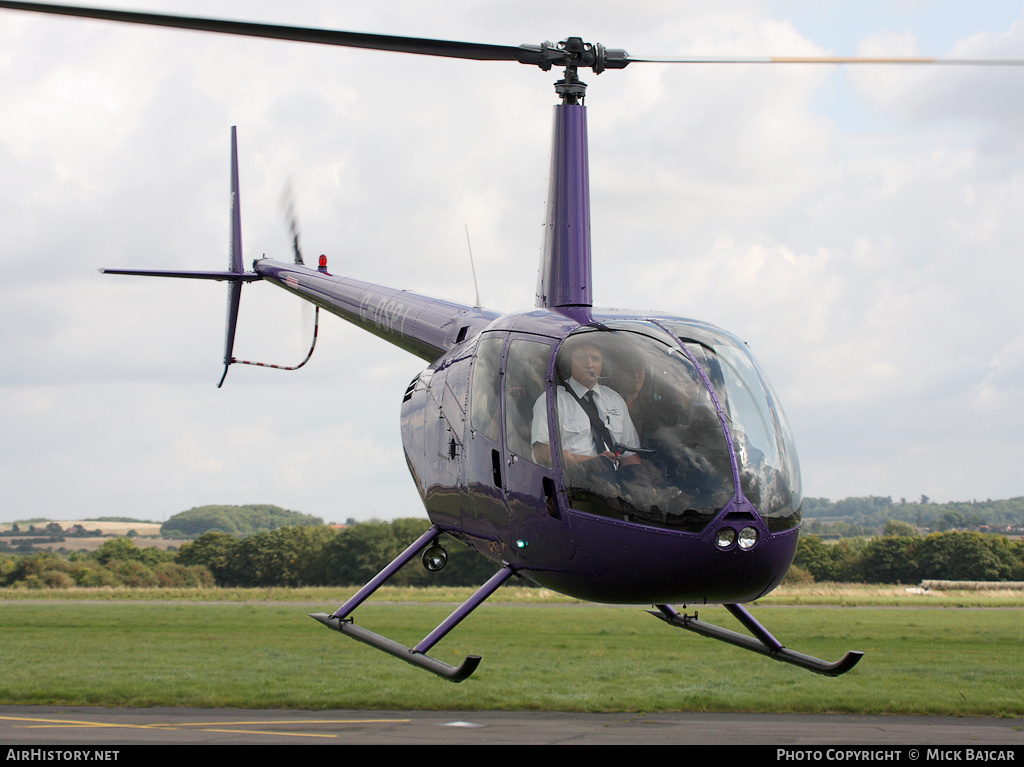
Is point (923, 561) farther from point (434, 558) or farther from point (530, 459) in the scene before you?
point (530, 459)

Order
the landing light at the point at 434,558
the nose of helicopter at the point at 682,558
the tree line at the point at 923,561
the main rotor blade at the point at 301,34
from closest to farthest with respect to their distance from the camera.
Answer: the nose of helicopter at the point at 682,558
the main rotor blade at the point at 301,34
the landing light at the point at 434,558
the tree line at the point at 923,561

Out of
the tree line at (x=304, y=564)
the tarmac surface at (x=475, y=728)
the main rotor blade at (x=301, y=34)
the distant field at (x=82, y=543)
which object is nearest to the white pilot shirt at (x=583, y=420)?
the main rotor blade at (x=301, y=34)

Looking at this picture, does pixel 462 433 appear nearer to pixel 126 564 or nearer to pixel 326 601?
pixel 326 601

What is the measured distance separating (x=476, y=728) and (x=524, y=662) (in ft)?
40.2

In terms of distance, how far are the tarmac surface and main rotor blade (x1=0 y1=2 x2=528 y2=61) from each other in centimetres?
2299

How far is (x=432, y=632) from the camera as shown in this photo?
29.4 feet

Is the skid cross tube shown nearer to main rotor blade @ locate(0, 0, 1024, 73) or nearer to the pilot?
the pilot

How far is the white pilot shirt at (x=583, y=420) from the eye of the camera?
7570 mm

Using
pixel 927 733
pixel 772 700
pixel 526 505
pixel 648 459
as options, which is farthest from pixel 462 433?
pixel 772 700

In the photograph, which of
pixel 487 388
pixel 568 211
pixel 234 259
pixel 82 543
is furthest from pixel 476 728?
pixel 82 543

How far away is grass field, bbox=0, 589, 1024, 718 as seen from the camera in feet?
122

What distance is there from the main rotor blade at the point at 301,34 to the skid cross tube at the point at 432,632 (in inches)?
188

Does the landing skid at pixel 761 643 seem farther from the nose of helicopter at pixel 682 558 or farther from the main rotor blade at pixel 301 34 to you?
A: the main rotor blade at pixel 301 34

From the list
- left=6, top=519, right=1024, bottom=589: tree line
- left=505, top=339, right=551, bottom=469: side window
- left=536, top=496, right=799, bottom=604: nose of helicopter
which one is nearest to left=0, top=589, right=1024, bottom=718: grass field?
left=6, top=519, right=1024, bottom=589: tree line
